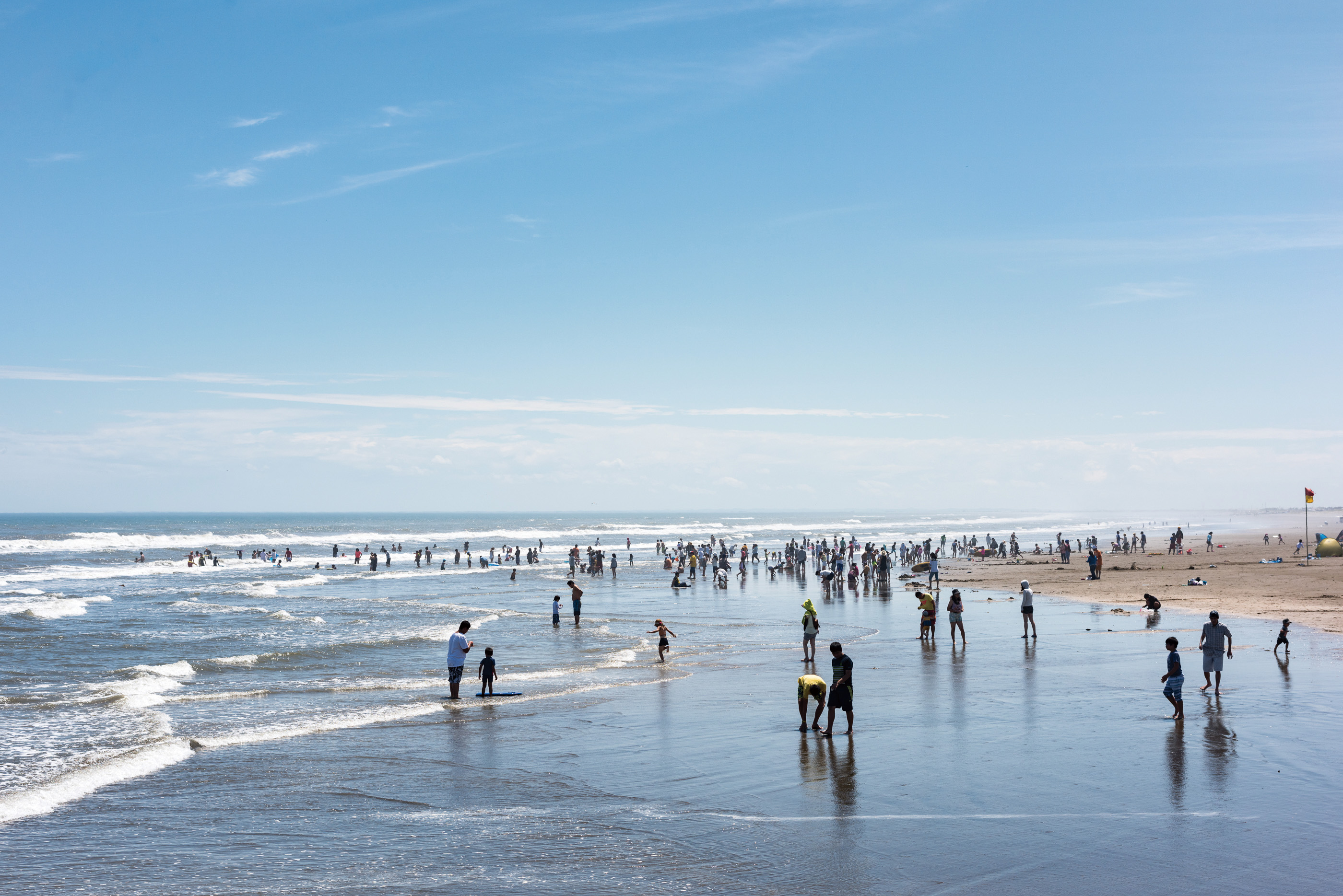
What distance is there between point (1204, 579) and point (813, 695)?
32.9 metres

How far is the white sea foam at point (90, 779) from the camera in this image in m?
11.5

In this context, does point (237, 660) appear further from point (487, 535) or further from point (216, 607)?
point (487, 535)

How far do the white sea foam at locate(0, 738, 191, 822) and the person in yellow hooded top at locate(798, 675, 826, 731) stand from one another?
9821mm

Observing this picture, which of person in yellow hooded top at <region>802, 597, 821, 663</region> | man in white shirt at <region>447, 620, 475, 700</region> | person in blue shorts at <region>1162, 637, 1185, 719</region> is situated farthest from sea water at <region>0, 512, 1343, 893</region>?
man in white shirt at <region>447, 620, 475, 700</region>

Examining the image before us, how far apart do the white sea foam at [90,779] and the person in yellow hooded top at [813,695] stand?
982 cm

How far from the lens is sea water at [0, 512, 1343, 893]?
28.8 feet

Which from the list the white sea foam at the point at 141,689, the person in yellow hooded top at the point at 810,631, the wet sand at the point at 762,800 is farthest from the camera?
the person in yellow hooded top at the point at 810,631

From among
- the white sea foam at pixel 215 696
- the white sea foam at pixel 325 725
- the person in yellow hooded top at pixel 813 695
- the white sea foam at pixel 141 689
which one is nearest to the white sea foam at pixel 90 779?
the white sea foam at pixel 325 725

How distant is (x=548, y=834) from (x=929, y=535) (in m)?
121

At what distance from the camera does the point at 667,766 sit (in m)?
12.6

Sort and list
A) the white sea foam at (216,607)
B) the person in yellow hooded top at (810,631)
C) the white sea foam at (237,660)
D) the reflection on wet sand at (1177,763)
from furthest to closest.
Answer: the white sea foam at (216,607) → the white sea foam at (237,660) → the person in yellow hooded top at (810,631) → the reflection on wet sand at (1177,763)

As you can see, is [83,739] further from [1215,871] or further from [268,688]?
[1215,871]

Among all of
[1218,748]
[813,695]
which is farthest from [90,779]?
[1218,748]

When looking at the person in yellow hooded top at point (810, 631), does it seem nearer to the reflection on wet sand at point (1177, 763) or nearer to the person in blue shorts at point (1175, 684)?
the person in blue shorts at point (1175, 684)
